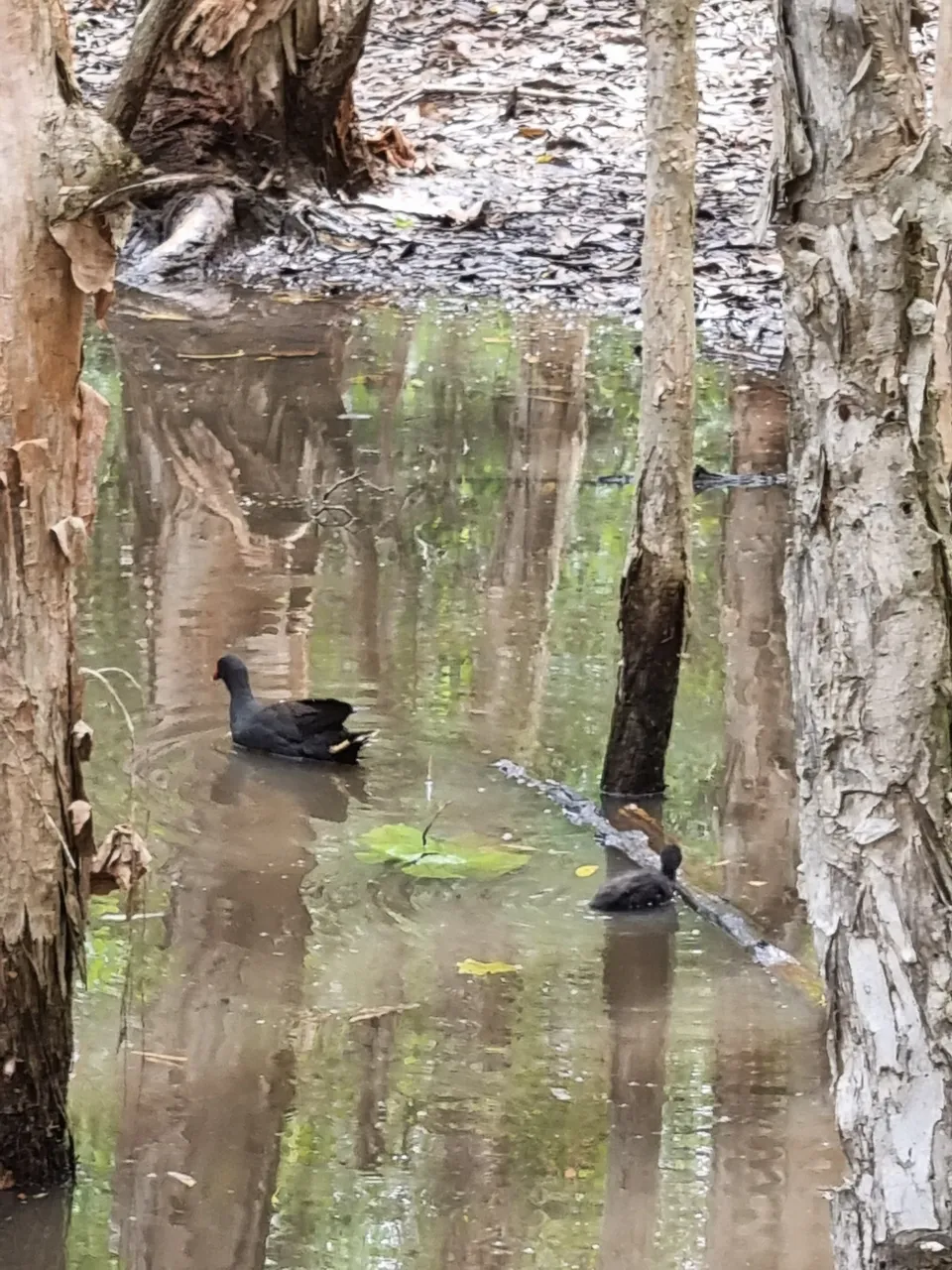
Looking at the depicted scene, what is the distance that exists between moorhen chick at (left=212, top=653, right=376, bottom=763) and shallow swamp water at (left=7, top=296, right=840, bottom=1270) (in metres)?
0.10

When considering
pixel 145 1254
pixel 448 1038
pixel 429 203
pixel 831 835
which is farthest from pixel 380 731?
pixel 429 203

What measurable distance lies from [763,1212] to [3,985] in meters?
2.00

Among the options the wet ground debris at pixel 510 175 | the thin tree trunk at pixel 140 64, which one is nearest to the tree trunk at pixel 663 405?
the thin tree trunk at pixel 140 64

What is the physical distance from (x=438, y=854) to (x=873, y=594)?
4.90m

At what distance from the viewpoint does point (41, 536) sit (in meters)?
5.22

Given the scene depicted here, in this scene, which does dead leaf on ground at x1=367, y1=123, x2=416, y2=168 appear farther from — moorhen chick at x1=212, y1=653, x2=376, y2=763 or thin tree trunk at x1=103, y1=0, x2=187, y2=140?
thin tree trunk at x1=103, y1=0, x2=187, y2=140

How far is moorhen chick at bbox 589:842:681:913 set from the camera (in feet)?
24.7

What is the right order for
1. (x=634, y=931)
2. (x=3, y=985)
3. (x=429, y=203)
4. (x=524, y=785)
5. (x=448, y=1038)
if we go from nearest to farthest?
(x=3, y=985), (x=448, y=1038), (x=634, y=931), (x=524, y=785), (x=429, y=203)

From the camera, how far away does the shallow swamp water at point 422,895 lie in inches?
226

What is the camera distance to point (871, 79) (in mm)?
3197

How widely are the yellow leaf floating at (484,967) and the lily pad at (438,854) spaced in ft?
2.36

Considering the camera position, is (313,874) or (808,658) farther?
(313,874)

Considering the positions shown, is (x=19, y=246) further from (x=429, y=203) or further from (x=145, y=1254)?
(x=429, y=203)

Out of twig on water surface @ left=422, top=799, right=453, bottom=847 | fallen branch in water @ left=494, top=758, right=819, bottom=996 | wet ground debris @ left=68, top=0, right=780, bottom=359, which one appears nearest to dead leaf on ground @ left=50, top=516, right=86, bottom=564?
fallen branch in water @ left=494, top=758, right=819, bottom=996
